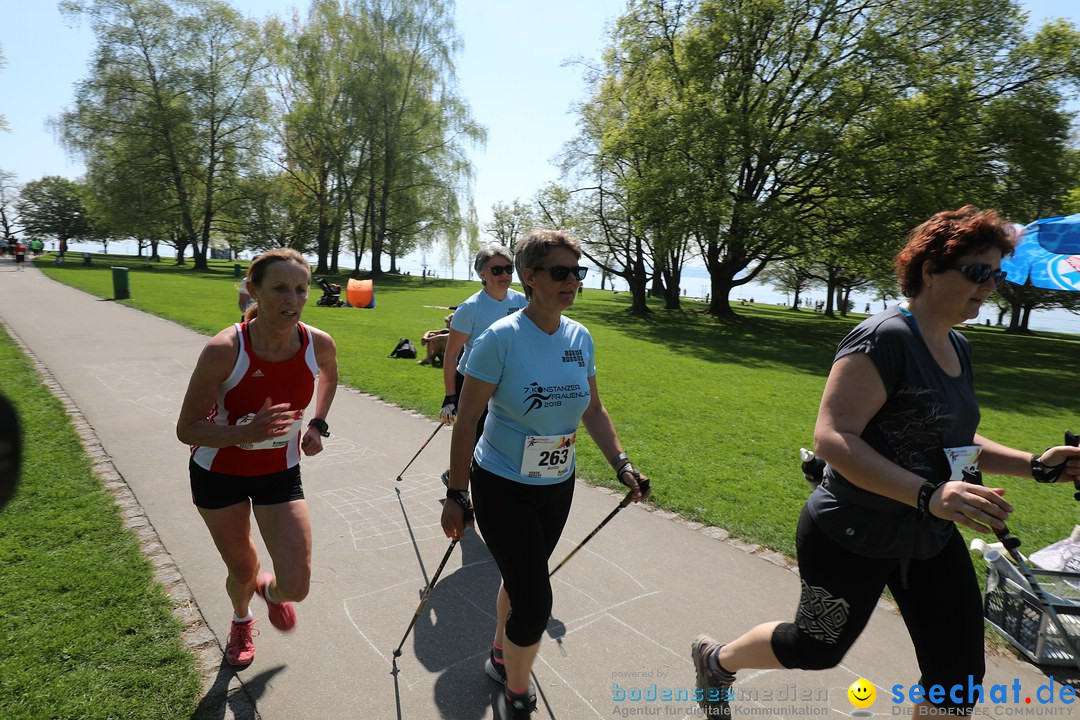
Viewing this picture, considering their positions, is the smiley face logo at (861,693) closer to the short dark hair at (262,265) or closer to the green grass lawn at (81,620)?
the green grass lawn at (81,620)

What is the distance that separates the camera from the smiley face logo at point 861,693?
2.84 metres

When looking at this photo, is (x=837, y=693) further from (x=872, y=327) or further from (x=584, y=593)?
(x=872, y=327)

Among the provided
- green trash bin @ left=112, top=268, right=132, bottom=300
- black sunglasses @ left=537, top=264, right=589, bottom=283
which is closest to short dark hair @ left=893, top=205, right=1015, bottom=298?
black sunglasses @ left=537, top=264, right=589, bottom=283

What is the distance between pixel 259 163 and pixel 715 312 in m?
33.0

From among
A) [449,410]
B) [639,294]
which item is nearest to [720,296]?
[639,294]

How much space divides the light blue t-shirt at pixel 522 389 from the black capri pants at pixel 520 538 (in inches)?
2.2

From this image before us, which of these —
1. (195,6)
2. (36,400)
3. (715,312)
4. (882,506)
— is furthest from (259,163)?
(882,506)

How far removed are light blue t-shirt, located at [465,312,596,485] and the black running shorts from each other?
1000mm

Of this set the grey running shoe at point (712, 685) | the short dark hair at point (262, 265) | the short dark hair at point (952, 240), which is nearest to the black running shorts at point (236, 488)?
the short dark hair at point (262, 265)

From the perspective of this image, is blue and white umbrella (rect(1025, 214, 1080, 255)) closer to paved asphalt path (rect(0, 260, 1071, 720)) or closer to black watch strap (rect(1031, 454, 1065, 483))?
paved asphalt path (rect(0, 260, 1071, 720))

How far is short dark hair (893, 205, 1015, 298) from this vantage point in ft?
6.73

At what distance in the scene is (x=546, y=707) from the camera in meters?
2.73

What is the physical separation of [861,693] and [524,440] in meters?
2.11

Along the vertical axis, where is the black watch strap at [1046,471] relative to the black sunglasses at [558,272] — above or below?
below
